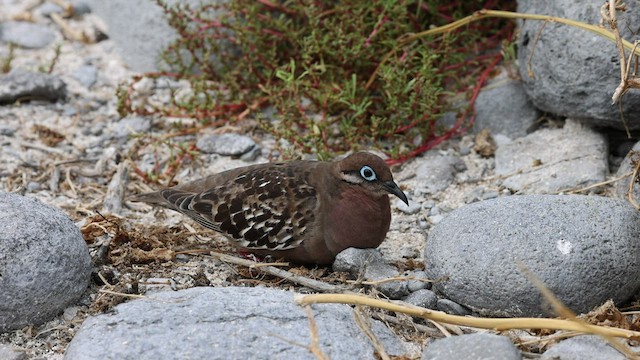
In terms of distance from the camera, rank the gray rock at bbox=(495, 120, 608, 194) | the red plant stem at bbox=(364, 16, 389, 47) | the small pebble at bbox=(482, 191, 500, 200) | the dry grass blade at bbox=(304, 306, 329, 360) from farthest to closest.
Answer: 1. the red plant stem at bbox=(364, 16, 389, 47)
2. the small pebble at bbox=(482, 191, 500, 200)
3. the gray rock at bbox=(495, 120, 608, 194)
4. the dry grass blade at bbox=(304, 306, 329, 360)

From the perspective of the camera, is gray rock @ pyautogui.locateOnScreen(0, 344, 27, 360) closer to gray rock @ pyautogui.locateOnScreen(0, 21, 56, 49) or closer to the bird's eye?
the bird's eye

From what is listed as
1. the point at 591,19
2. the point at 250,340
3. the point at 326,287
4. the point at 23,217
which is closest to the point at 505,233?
the point at 326,287

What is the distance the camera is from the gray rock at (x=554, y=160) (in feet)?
19.0

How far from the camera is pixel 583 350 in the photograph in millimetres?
3865

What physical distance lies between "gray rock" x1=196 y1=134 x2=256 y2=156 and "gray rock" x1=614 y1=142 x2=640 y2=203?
2494mm

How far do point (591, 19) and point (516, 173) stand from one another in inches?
42.6

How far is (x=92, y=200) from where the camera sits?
5.97 metres

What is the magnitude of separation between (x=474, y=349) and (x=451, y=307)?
2.95ft

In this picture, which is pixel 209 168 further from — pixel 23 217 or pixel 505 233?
pixel 505 233

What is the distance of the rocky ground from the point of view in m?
4.41

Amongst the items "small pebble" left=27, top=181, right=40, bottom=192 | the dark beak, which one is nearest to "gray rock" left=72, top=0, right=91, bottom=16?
"small pebble" left=27, top=181, right=40, bottom=192

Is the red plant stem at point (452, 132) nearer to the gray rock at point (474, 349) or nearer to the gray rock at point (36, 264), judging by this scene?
the gray rock at point (36, 264)

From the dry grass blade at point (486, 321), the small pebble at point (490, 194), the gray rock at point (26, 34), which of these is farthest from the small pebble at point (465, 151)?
the gray rock at point (26, 34)

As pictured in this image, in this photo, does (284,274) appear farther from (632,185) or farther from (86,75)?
(86,75)
